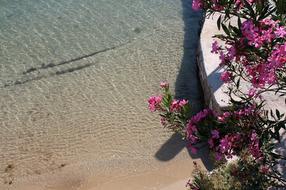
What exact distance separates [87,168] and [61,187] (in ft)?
1.61

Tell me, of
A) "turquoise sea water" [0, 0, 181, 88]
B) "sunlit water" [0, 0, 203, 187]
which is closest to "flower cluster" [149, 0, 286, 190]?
"sunlit water" [0, 0, 203, 187]

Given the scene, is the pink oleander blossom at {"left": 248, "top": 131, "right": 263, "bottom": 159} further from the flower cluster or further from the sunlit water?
the sunlit water

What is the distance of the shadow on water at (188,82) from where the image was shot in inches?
274

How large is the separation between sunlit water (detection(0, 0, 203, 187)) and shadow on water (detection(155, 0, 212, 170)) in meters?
0.14

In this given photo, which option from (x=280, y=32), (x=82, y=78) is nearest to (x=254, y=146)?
(x=280, y=32)

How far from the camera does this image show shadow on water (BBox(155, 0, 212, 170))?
696 cm

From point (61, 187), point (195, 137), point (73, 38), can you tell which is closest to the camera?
point (195, 137)

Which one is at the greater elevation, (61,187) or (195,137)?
(195,137)

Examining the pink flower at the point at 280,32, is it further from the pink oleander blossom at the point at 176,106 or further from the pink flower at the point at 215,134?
the pink oleander blossom at the point at 176,106

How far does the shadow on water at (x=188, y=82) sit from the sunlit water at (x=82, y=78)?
5.4 inches

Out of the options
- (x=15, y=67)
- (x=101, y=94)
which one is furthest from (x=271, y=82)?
(x=15, y=67)

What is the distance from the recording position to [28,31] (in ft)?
36.4

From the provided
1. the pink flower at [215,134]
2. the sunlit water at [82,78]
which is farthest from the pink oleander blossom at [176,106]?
the sunlit water at [82,78]

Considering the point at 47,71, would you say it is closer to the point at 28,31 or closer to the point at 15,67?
the point at 15,67
